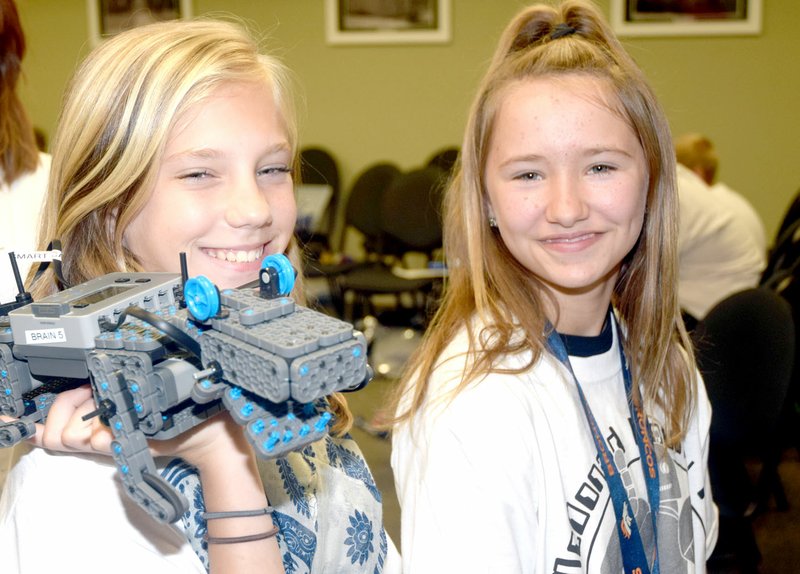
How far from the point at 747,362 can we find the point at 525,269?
1.02 metres

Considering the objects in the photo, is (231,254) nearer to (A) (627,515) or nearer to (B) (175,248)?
(B) (175,248)

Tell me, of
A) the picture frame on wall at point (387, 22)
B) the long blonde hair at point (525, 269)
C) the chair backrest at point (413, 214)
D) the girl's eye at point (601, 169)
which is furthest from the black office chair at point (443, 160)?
the girl's eye at point (601, 169)

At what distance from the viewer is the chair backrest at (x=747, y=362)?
1999mm

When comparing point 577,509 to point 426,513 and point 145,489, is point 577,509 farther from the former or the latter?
point 145,489

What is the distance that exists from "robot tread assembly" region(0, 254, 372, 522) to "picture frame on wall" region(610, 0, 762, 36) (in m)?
5.83

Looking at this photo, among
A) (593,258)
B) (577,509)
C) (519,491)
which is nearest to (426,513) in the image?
(519,491)

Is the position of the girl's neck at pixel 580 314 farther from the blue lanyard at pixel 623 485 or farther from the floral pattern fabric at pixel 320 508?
the floral pattern fabric at pixel 320 508

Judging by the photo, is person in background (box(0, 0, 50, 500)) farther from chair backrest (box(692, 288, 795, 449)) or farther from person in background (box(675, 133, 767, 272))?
person in background (box(675, 133, 767, 272))

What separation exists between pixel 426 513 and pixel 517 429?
7.1 inches

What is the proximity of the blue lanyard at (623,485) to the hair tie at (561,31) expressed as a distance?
51cm

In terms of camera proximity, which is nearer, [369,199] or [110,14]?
[369,199]

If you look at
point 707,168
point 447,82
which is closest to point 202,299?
point 707,168

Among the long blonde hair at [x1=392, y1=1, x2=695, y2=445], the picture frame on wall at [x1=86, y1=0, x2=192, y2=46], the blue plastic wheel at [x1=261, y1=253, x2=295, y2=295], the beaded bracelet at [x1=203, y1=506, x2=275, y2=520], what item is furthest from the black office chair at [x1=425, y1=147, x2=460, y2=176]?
the blue plastic wheel at [x1=261, y1=253, x2=295, y2=295]

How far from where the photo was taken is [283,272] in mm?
726
